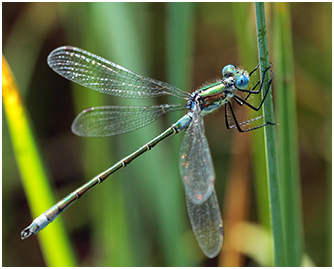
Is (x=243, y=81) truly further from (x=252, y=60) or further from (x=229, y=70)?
(x=252, y=60)

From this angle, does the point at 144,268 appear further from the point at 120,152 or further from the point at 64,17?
the point at 64,17

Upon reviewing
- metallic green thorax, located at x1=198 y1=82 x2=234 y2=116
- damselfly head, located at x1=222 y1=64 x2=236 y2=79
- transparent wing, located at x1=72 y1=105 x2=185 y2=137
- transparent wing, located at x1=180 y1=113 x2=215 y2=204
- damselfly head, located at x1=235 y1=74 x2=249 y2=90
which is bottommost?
transparent wing, located at x1=180 y1=113 x2=215 y2=204

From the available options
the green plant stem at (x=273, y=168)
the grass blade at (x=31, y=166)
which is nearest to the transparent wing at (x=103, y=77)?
the grass blade at (x=31, y=166)

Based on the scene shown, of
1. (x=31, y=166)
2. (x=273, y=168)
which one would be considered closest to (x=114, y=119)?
(x=31, y=166)

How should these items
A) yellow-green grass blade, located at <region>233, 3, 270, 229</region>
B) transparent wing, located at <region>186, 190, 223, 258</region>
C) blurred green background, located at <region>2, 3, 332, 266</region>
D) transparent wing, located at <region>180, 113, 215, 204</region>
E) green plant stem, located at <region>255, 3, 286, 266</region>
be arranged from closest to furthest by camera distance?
green plant stem, located at <region>255, 3, 286, 266</region> → transparent wing, located at <region>186, 190, 223, 258</region> → transparent wing, located at <region>180, 113, 215, 204</region> → yellow-green grass blade, located at <region>233, 3, 270, 229</region> → blurred green background, located at <region>2, 3, 332, 266</region>

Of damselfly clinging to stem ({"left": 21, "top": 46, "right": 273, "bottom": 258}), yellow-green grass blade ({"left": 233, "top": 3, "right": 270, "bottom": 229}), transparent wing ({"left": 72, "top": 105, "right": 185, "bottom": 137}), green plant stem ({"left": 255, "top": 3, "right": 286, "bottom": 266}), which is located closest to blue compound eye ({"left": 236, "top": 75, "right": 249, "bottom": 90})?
damselfly clinging to stem ({"left": 21, "top": 46, "right": 273, "bottom": 258})

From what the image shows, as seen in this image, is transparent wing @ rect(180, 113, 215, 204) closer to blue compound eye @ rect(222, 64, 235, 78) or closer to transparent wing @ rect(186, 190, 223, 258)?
transparent wing @ rect(186, 190, 223, 258)

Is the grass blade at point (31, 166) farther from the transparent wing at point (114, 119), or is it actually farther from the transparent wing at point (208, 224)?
the transparent wing at point (208, 224)
